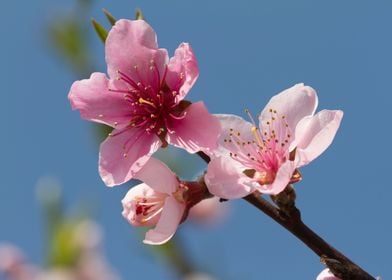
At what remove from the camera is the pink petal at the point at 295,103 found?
139 cm

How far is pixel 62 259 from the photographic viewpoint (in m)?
3.19

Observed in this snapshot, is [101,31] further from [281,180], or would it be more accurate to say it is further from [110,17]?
[281,180]

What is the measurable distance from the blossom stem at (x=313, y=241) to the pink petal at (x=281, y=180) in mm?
27

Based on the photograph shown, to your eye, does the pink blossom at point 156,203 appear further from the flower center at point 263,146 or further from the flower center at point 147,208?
the flower center at point 263,146

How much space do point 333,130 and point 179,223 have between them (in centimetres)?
37

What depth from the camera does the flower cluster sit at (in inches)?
49.9

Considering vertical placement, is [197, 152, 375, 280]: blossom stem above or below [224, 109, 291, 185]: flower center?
below

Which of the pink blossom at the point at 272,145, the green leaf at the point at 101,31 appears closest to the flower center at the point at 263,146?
the pink blossom at the point at 272,145

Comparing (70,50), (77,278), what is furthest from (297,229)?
(77,278)

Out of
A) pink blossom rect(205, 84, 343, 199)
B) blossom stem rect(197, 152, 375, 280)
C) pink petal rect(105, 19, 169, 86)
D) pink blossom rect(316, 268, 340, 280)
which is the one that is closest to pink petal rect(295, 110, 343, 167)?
pink blossom rect(205, 84, 343, 199)

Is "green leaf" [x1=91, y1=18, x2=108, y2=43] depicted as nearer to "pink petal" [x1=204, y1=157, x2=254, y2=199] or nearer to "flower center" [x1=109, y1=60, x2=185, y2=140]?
"flower center" [x1=109, y1=60, x2=185, y2=140]

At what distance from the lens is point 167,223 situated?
1.30 metres

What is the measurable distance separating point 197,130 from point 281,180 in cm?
20

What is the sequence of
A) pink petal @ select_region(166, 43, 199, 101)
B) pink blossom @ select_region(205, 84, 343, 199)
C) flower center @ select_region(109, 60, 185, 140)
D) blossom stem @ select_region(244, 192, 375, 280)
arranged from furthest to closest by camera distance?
flower center @ select_region(109, 60, 185, 140) → pink petal @ select_region(166, 43, 199, 101) → pink blossom @ select_region(205, 84, 343, 199) → blossom stem @ select_region(244, 192, 375, 280)
